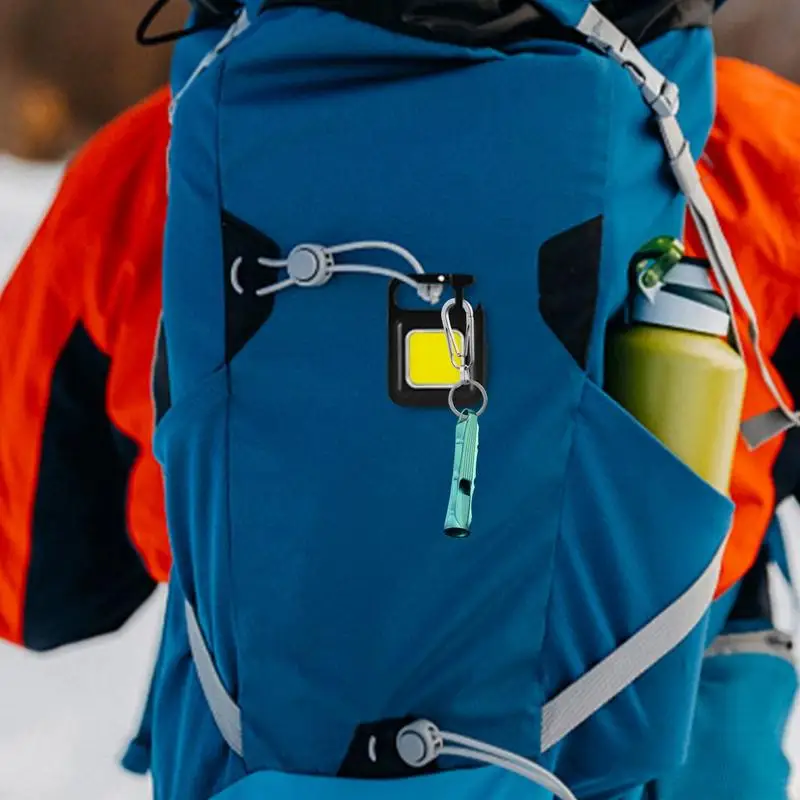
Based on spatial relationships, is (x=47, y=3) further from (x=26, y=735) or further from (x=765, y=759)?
(x=765, y=759)

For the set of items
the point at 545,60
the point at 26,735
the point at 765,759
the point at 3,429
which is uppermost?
the point at 545,60

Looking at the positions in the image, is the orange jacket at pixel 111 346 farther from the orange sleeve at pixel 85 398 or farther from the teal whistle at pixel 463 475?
the teal whistle at pixel 463 475

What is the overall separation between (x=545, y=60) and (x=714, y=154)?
6.7 inches

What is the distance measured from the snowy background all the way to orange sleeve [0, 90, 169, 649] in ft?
1.35

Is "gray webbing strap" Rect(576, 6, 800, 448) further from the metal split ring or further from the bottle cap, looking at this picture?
the metal split ring

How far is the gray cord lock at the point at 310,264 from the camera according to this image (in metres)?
0.41

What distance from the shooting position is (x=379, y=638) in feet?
1.39

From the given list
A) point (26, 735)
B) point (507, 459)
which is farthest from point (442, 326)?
point (26, 735)

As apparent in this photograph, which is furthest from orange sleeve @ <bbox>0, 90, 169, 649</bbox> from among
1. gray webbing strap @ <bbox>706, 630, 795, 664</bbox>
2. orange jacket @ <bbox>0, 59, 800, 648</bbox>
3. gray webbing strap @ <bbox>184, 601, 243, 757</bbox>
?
gray webbing strap @ <bbox>706, 630, 795, 664</bbox>

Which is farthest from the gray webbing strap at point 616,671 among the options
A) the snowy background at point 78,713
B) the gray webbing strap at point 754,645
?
the snowy background at point 78,713

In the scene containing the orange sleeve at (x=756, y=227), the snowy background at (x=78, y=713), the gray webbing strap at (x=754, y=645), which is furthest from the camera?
the snowy background at (x=78, y=713)

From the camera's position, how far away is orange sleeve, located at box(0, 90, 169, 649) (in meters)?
0.56

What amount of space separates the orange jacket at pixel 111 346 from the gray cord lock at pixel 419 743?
0.20m

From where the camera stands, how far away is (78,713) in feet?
3.58
